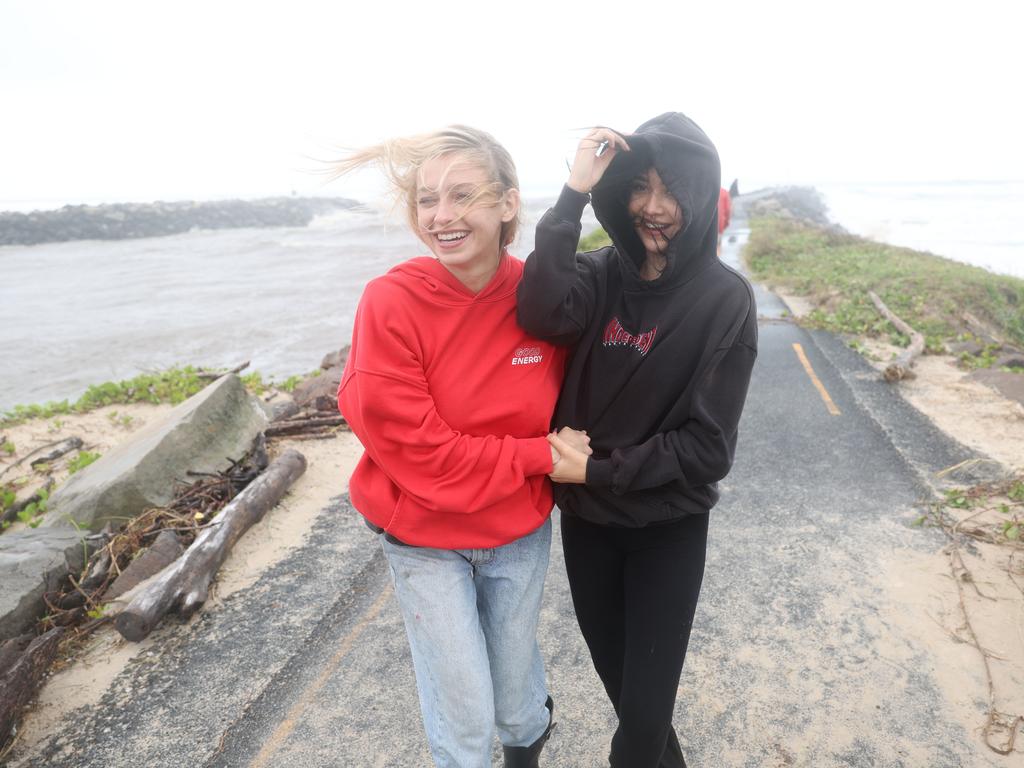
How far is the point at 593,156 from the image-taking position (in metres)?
1.99

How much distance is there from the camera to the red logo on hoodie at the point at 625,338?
2121mm

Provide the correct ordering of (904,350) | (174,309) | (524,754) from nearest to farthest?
(524,754)
(904,350)
(174,309)

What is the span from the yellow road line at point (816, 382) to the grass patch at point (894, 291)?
58.7 inches

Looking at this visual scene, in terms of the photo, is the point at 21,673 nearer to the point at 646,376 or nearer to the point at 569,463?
the point at 569,463

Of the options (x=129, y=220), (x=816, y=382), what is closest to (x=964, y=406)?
(x=816, y=382)

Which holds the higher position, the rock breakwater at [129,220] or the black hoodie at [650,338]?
the black hoodie at [650,338]

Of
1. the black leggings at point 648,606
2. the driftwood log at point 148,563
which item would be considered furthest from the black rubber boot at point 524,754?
the driftwood log at point 148,563

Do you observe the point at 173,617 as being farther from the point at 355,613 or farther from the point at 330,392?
the point at 330,392

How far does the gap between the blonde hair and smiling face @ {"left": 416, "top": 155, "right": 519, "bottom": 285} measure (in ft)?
0.03

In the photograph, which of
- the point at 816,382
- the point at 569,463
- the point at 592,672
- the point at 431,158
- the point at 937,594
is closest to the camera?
the point at 431,158

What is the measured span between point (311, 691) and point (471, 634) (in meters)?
1.79

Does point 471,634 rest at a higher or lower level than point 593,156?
lower

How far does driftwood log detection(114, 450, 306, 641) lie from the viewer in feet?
12.5

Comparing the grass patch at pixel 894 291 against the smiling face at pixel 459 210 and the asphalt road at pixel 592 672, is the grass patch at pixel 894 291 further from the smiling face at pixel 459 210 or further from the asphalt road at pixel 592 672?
the smiling face at pixel 459 210
